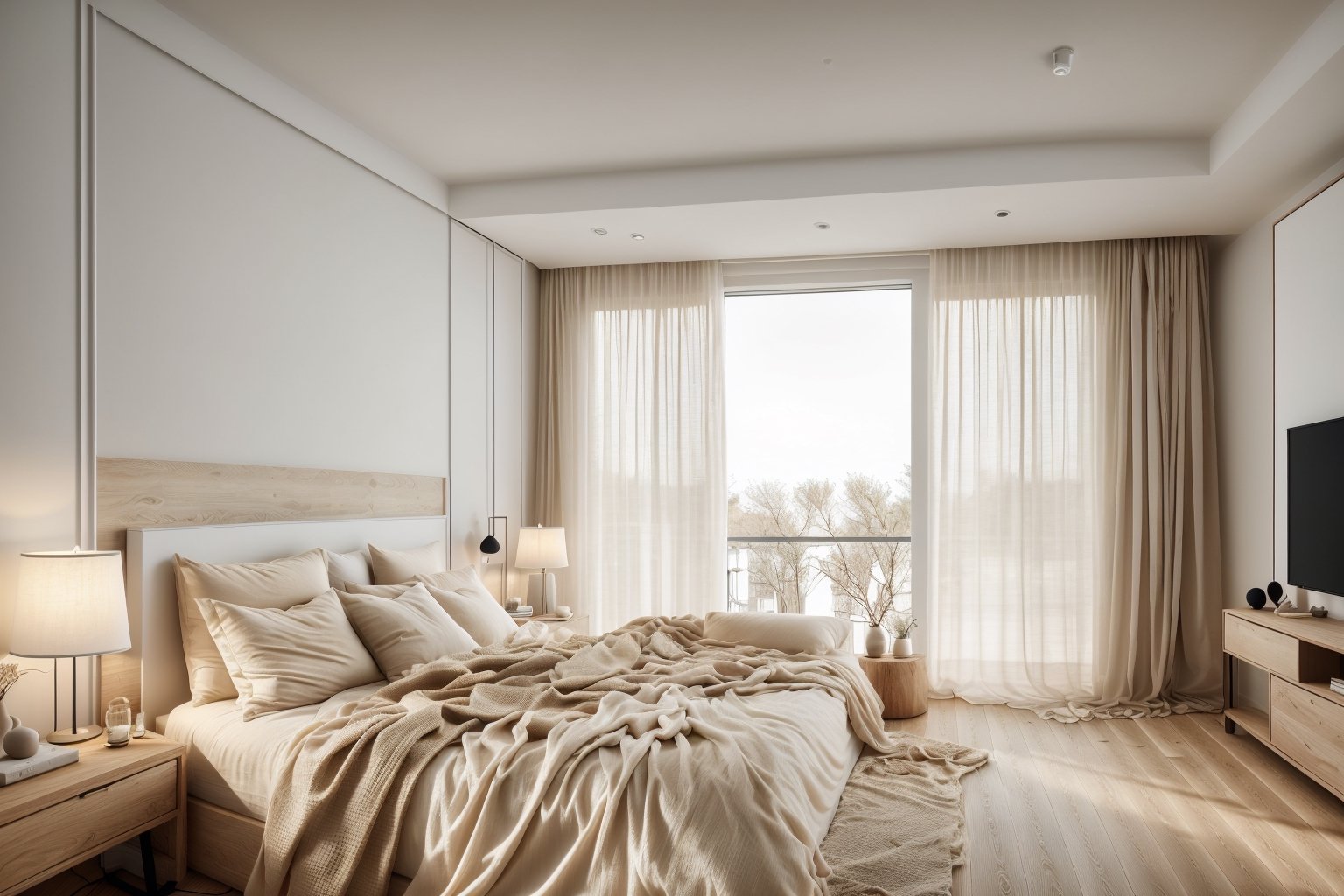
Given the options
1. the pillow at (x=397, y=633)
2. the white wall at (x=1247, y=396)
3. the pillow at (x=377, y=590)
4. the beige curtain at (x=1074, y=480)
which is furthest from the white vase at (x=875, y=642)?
the pillow at (x=377, y=590)

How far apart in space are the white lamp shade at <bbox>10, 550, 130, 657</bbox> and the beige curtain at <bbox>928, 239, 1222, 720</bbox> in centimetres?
415

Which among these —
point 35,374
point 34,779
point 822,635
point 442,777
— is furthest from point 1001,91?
point 34,779

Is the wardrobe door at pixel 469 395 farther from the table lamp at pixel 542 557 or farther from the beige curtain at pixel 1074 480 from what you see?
the beige curtain at pixel 1074 480

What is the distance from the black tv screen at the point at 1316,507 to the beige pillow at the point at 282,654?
3.85m

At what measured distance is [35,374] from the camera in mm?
2559

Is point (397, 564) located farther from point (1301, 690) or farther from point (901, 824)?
point (1301, 690)

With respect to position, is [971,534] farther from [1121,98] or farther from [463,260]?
[463,260]

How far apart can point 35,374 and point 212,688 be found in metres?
1.10

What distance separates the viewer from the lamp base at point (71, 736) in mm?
2521

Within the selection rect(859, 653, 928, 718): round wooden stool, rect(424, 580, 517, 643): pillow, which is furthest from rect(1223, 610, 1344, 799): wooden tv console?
rect(424, 580, 517, 643): pillow

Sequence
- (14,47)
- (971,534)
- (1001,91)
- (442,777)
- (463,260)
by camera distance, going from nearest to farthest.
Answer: (442,777)
(14,47)
(1001,91)
(463,260)
(971,534)

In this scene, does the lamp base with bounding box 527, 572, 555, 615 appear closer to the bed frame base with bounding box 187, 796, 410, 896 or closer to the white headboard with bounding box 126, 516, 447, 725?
the white headboard with bounding box 126, 516, 447, 725

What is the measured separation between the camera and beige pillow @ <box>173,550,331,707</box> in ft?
9.53

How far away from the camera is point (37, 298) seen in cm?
257
